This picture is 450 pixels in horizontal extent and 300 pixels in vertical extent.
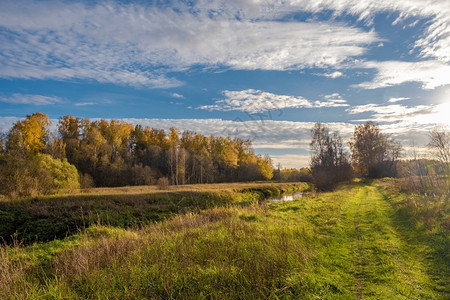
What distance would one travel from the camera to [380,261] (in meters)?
7.06

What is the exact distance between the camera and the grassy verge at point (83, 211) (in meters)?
16.6

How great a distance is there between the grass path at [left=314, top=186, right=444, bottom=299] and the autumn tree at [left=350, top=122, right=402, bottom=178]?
54.0 meters

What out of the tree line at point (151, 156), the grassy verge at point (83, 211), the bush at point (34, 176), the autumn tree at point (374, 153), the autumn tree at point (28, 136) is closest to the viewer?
the grassy verge at point (83, 211)

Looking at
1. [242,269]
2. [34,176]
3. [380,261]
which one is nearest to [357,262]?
[380,261]

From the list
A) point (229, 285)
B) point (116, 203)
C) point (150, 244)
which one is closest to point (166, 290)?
point (229, 285)

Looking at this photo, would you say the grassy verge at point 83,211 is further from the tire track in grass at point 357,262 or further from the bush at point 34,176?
the tire track in grass at point 357,262

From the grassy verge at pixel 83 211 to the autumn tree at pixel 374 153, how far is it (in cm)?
4306

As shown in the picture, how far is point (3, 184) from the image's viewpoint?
23.9m

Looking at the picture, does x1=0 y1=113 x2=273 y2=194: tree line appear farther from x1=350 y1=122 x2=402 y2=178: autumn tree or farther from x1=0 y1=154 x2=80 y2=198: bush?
x1=350 y1=122 x2=402 y2=178: autumn tree

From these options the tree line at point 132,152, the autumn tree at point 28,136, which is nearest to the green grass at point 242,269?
the tree line at point 132,152

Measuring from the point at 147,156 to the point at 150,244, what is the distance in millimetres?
60138

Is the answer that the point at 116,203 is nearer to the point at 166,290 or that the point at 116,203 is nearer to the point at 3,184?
the point at 3,184

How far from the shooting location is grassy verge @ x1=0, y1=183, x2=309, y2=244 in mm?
16625

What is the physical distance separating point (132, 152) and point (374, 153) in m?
59.4
